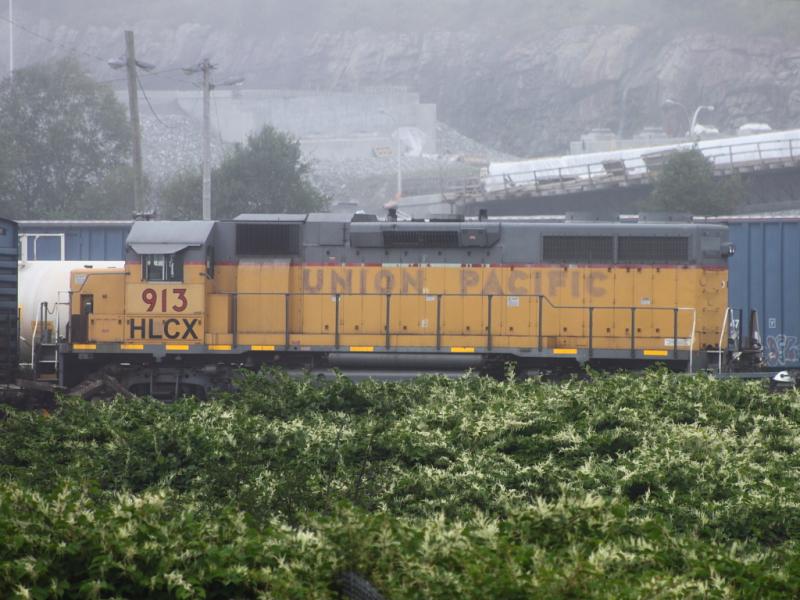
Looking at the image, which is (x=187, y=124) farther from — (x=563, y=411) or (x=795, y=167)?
(x=563, y=411)

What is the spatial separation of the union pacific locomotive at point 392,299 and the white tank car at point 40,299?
1.21 m

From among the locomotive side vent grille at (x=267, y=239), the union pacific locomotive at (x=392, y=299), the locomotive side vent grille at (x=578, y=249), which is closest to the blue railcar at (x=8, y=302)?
the union pacific locomotive at (x=392, y=299)

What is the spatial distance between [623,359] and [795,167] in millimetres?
45704

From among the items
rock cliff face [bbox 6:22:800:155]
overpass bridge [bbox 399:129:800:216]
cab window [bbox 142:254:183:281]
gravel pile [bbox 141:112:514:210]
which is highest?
rock cliff face [bbox 6:22:800:155]

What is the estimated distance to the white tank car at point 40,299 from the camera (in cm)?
1983

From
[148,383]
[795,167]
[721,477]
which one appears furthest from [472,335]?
[795,167]

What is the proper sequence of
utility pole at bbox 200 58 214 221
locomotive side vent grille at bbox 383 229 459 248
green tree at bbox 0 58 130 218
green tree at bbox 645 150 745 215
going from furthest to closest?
green tree at bbox 0 58 130 218 → green tree at bbox 645 150 745 215 → utility pole at bbox 200 58 214 221 → locomotive side vent grille at bbox 383 229 459 248

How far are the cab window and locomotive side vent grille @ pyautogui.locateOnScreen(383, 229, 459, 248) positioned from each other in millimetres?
3442

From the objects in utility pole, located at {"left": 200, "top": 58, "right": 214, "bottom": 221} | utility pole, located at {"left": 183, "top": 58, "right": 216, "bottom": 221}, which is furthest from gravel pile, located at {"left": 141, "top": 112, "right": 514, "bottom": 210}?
utility pole, located at {"left": 200, "top": 58, "right": 214, "bottom": 221}

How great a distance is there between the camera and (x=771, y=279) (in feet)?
83.3

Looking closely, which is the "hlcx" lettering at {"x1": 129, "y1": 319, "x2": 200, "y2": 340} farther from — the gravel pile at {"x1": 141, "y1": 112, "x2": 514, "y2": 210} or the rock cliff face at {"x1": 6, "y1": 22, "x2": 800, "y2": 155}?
the rock cliff face at {"x1": 6, "y1": 22, "x2": 800, "y2": 155}

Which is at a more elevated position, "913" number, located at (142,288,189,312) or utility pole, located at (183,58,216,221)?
utility pole, located at (183,58,216,221)

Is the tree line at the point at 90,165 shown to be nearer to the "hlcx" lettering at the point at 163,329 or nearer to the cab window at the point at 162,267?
the cab window at the point at 162,267

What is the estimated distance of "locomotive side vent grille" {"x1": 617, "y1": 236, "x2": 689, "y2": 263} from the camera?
1866 cm
